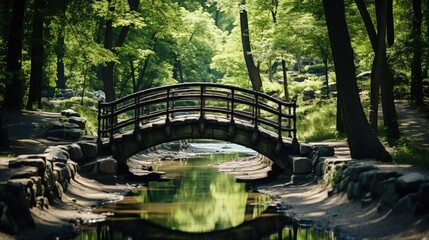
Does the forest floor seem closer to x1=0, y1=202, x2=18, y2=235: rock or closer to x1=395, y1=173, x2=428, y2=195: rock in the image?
x1=0, y1=202, x2=18, y2=235: rock

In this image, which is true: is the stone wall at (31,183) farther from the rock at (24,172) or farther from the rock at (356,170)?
the rock at (356,170)

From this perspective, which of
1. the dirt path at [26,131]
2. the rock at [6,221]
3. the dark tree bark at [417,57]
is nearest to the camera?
the rock at [6,221]

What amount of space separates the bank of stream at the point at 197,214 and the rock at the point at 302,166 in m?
1.71

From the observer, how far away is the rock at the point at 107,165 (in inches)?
932

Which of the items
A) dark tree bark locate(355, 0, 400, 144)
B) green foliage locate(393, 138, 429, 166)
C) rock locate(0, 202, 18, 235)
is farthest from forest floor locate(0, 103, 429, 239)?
dark tree bark locate(355, 0, 400, 144)

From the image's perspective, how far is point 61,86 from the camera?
62281 mm

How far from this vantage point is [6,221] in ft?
39.0

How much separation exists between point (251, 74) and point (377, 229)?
27107 mm

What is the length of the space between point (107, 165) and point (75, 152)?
152 centimetres

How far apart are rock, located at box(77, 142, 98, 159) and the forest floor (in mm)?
1071

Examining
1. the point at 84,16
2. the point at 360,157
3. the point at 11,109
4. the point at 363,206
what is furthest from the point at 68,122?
the point at 363,206

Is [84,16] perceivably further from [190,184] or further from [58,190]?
[58,190]

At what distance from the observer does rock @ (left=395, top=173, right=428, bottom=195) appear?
12992 millimetres

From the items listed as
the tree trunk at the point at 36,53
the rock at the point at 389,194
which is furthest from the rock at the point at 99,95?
the rock at the point at 389,194
